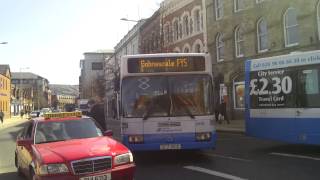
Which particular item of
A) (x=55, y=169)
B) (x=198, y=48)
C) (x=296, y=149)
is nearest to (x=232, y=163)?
(x=296, y=149)

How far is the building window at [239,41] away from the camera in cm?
3916

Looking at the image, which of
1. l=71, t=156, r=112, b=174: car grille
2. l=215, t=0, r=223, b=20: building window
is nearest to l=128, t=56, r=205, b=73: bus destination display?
Result: l=71, t=156, r=112, b=174: car grille

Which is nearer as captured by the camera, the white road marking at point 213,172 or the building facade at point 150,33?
the white road marking at point 213,172

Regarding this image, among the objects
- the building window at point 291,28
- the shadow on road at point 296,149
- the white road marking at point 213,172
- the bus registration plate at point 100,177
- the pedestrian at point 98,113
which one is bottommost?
the white road marking at point 213,172

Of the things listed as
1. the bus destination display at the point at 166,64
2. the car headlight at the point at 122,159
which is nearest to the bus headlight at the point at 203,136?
the bus destination display at the point at 166,64

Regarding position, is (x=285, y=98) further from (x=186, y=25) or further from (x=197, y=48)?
(x=186, y=25)

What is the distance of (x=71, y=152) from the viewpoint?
1008 centimetres

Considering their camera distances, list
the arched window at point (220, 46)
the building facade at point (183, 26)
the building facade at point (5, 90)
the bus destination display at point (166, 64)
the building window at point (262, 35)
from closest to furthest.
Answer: the bus destination display at point (166, 64)
the building window at point (262, 35)
the arched window at point (220, 46)
the building facade at point (183, 26)
the building facade at point (5, 90)

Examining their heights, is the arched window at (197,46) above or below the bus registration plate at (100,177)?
above

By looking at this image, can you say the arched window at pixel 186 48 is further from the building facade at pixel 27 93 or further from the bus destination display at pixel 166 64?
the building facade at pixel 27 93

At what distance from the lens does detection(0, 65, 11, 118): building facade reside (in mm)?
98963

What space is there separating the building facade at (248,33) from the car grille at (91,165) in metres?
22.7

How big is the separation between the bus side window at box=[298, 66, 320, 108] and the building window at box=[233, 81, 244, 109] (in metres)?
23.1

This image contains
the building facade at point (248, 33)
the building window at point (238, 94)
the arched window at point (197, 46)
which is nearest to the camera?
the building facade at point (248, 33)
